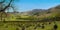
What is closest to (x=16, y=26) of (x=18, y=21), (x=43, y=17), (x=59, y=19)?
(x=18, y=21)

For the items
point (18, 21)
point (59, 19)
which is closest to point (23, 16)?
point (18, 21)

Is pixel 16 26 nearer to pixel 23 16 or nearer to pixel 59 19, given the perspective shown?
pixel 23 16

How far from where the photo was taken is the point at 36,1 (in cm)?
296

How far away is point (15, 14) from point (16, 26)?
0.91 feet

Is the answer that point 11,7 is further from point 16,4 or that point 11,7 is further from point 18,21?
point 18,21

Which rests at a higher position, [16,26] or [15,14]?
[15,14]

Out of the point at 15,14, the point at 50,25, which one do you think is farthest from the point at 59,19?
the point at 15,14

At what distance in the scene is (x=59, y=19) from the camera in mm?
2871

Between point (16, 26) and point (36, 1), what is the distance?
729 millimetres

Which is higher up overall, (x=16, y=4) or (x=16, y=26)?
(x=16, y=4)

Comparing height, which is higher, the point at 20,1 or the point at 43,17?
the point at 20,1

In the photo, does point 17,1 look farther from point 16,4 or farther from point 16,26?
point 16,26

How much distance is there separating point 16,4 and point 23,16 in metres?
0.32

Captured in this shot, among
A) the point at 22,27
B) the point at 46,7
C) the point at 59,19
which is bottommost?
the point at 22,27
